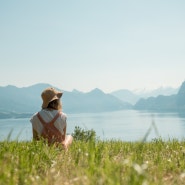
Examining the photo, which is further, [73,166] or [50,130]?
[50,130]

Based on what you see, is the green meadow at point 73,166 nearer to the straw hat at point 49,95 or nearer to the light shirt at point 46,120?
the light shirt at point 46,120

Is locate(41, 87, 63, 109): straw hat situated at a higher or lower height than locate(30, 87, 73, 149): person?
higher

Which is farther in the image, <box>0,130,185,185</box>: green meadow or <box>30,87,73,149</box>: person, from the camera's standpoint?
<box>30,87,73,149</box>: person

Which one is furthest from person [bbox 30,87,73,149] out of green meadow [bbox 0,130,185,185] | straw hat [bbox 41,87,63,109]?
green meadow [bbox 0,130,185,185]

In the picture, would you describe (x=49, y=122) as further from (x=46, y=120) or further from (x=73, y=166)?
(x=73, y=166)

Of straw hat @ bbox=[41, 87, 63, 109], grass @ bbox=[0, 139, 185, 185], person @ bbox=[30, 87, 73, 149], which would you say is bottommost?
grass @ bbox=[0, 139, 185, 185]

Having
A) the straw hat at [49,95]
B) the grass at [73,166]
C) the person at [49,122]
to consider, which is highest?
the straw hat at [49,95]

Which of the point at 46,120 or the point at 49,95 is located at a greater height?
the point at 49,95

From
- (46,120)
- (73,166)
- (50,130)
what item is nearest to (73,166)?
(73,166)

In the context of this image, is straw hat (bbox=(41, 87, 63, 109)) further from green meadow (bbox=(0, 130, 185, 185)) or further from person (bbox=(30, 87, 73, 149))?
green meadow (bbox=(0, 130, 185, 185))

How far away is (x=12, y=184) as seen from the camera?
9.49 ft

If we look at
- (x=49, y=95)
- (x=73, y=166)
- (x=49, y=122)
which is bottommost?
(x=73, y=166)

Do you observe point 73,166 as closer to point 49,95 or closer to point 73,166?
point 73,166

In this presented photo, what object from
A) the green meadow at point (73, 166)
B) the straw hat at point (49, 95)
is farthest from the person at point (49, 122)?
the green meadow at point (73, 166)
